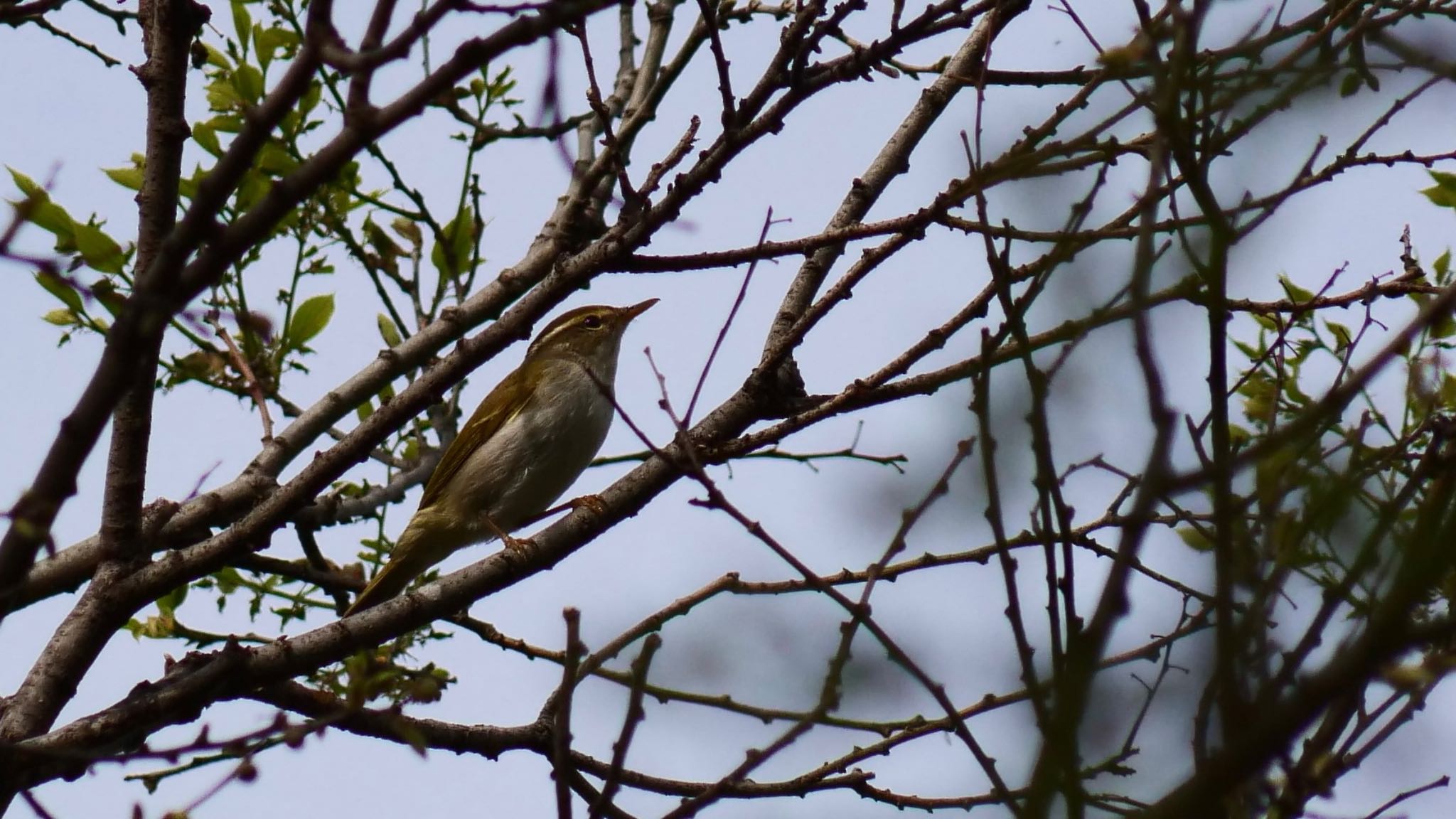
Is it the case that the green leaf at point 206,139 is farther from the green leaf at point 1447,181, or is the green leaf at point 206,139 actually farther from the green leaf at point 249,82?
the green leaf at point 1447,181

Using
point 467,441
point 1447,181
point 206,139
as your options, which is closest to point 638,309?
point 467,441

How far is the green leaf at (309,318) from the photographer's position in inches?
244

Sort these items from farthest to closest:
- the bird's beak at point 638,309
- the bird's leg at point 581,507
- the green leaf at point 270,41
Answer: the bird's beak at point 638,309 → the green leaf at point 270,41 → the bird's leg at point 581,507

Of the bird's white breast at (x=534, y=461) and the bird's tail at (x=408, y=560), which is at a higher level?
the bird's white breast at (x=534, y=461)

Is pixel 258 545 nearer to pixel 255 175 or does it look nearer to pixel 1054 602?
pixel 255 175

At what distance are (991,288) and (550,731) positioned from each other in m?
1.94

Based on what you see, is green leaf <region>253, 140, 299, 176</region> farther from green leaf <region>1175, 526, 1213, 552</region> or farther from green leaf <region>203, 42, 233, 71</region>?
green leaf <region>1175, 526, 1213, 552</region>

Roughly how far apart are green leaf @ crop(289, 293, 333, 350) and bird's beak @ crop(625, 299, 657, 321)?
2248mm

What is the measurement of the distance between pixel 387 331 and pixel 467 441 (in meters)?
0.76

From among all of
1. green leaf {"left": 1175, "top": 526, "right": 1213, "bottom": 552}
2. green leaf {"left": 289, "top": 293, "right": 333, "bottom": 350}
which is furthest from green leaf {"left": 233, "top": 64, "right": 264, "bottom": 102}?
green leaf {"left": 1175, "top": 526, "right": 1213, "bottom": 552}

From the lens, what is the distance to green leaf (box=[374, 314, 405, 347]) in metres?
6.58

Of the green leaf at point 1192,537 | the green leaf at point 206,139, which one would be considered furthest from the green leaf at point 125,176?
the green leaf at point 1192,537

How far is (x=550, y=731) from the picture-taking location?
444 centimetres

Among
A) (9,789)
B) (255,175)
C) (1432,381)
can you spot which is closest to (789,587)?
(1432,381)
